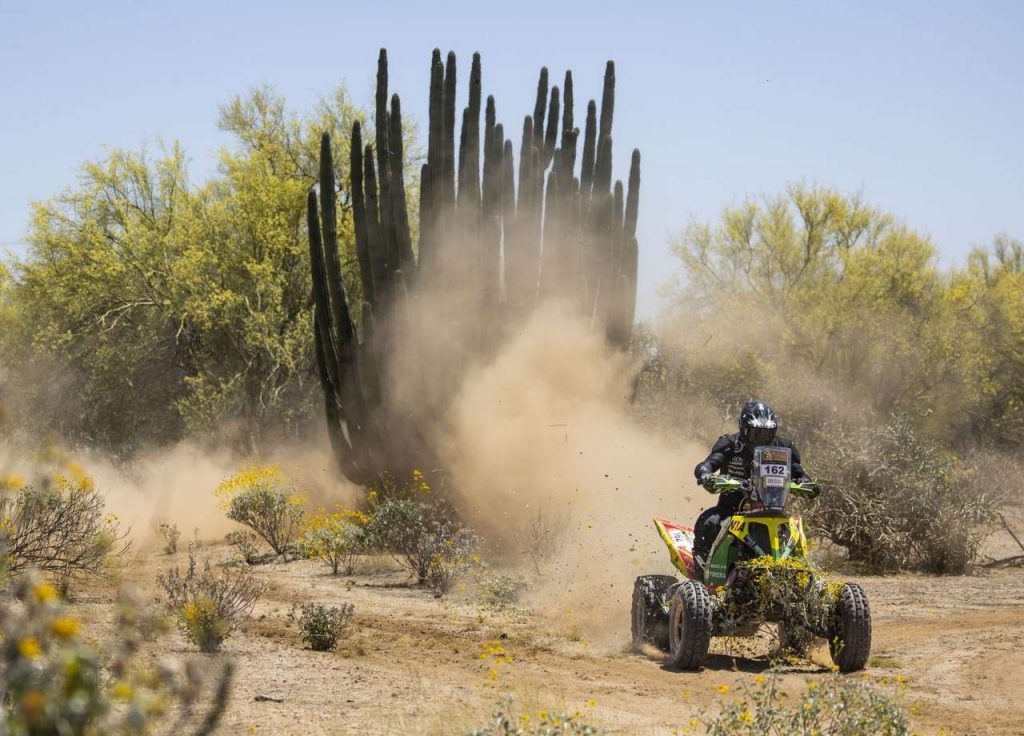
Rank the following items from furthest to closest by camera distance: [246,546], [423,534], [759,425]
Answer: [246,546], [423,534], [759,425]

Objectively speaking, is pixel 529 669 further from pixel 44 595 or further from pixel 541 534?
pixel 541 534

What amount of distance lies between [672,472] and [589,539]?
167 inches

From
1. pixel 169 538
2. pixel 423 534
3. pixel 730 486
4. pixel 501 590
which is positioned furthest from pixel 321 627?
pixel 169 538

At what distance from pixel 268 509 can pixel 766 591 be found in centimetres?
1235

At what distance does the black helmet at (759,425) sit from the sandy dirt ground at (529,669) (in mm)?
1700

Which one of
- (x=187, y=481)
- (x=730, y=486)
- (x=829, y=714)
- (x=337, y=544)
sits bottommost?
(x=829, y=714)

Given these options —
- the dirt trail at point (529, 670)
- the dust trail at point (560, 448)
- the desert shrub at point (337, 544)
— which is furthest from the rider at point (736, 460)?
the desert shrub at point (337, 544)

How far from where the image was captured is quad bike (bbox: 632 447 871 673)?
27.9ft

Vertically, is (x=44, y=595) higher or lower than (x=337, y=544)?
higher

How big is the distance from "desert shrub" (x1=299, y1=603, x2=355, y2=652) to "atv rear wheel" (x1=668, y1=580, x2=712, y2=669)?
2.84m

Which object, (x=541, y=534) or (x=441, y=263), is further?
(x=441, y=263)

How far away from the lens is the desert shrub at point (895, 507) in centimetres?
1658

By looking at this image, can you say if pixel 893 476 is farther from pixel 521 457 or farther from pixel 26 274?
pixel 26 274

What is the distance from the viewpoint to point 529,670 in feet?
29.2
